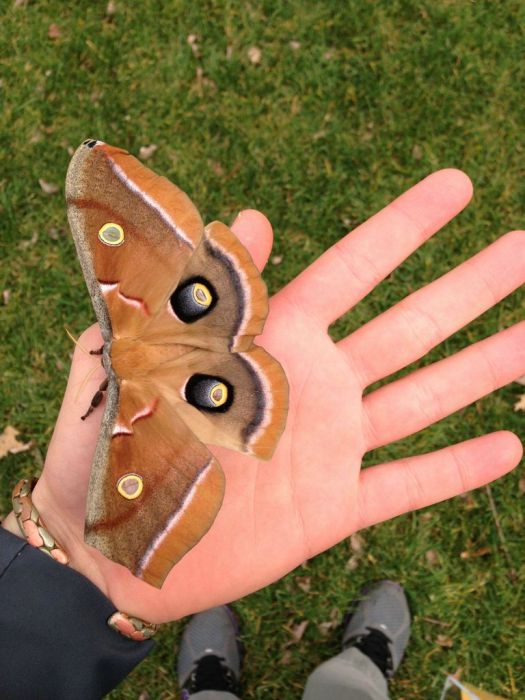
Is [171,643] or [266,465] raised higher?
[266,465]

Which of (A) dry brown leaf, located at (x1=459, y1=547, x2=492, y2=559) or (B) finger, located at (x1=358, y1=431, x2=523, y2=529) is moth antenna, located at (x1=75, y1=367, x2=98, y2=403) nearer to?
(B) finger, located at (x1=358, y1=431, x2=523, y2=529)

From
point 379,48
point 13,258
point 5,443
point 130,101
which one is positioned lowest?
point 5,443

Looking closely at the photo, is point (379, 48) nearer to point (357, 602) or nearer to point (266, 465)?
point (266, 465)

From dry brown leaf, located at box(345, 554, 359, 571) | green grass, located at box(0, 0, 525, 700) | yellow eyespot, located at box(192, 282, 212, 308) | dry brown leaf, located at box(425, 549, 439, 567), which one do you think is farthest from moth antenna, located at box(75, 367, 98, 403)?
dry brown leaf, located at box(425, 549, 439, 567)

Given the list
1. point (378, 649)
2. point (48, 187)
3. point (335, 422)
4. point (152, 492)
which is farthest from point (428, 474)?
point (48, 187)

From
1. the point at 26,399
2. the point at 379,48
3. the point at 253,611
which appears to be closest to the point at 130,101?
the point at 379,48

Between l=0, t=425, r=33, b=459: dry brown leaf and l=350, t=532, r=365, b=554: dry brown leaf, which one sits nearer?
l=350, t=532, r=365, b=554: dry brown leaf

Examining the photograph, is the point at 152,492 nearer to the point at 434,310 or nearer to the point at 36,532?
the point at 36,532
